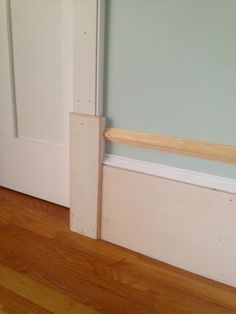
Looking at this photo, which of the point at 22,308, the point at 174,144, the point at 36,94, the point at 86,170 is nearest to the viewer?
the point at 22,308

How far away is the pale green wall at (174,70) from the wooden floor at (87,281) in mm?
430

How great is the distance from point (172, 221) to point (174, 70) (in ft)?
1.85

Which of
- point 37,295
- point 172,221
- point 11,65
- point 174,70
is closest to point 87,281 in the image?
point 37,295

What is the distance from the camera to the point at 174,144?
1.09 m

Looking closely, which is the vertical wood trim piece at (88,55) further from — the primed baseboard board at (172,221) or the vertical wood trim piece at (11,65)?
the vertical wood trim piece at (11,65)

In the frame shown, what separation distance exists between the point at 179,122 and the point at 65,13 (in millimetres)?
699

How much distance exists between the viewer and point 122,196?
4.06 ft

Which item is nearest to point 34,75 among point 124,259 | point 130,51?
point 130,51

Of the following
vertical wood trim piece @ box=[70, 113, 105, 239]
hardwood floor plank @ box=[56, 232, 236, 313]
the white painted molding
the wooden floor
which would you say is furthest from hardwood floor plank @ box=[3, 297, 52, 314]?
the white painted molding

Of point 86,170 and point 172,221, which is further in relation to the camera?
point 86,170

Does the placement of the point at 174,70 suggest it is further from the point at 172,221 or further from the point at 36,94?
the point at 36,94

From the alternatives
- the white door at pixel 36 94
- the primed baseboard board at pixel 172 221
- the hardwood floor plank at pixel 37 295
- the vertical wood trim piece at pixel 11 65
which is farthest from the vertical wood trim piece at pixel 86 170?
the vertical wood trim piece at pixel 11 65

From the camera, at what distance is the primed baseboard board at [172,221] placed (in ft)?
3.50

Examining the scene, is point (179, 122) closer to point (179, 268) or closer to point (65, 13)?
point (179, 268)
